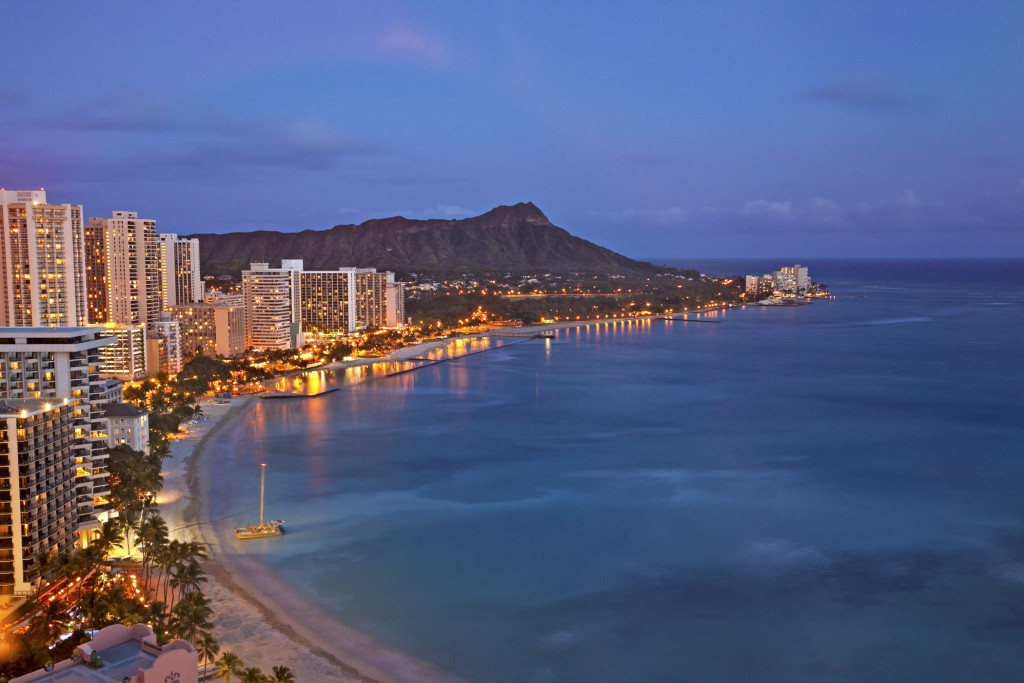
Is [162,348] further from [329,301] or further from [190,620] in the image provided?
[190,620]

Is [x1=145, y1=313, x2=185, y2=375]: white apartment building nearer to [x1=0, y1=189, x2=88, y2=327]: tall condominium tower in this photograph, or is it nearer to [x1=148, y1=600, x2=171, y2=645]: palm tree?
[x1=0, y1=189, x2=88, y2=327]: tall condominium tower

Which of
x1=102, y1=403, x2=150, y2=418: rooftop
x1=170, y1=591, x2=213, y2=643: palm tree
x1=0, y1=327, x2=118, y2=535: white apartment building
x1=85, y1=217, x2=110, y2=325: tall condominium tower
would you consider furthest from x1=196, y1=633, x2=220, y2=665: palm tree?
x1=85, y1=217, x2=110, y2=325: tall condominium tower

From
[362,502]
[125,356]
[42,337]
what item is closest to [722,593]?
[362,502]

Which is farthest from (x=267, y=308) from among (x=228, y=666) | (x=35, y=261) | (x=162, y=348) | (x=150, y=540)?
(x=228, y=666)

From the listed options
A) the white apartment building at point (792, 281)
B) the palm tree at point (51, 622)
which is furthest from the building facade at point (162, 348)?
the white apartment building at point (792, 281)

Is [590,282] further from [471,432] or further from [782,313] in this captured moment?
[471,432]

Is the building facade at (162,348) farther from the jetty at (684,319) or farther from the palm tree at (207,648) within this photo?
the jetty at (684,319)
